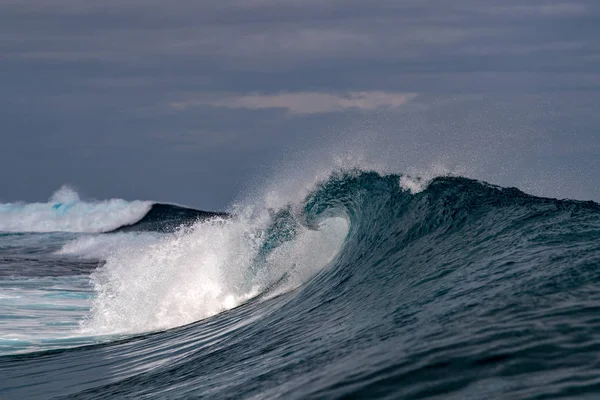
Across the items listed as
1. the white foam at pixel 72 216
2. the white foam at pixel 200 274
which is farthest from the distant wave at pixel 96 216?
the white foam at pixel 200 274

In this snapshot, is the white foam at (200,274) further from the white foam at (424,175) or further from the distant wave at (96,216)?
the distant wave at (96,216)

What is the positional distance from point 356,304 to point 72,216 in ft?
135

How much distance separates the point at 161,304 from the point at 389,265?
4473mm

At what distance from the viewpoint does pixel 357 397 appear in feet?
14.5

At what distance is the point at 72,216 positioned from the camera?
4725 centimetres

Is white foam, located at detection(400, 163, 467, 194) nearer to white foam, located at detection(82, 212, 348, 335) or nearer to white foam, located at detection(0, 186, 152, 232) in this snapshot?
white foam, located at detection(82, 212, 348, 335)

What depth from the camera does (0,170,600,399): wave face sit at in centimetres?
465

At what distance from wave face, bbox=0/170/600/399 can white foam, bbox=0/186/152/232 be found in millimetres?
30732

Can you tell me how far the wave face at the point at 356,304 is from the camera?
4.65 m

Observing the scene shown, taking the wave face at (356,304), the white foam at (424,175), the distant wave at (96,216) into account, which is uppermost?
the distant wave at (96,216)

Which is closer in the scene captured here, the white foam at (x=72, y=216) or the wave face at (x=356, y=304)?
the wave face at (x=356, y=304)

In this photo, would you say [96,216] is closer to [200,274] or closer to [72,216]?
[72,216]

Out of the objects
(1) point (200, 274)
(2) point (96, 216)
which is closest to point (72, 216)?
(2) point (96, 216)

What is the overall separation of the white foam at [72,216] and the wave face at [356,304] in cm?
3073
